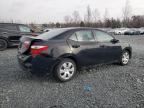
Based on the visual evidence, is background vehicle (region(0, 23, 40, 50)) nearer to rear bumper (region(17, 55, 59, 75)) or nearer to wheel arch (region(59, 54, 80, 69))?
wheel arch (region(59, 54, 80, 69))

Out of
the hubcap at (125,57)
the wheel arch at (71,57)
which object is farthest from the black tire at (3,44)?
the hubcap at (125,57)

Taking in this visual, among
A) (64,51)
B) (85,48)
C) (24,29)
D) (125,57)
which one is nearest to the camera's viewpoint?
(64,51)

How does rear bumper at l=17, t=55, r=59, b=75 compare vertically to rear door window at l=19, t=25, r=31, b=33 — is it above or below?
below

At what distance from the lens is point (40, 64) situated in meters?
4.34

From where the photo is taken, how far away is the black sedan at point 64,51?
435 cm

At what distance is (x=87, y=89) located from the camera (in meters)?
4.15

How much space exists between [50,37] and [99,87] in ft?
6.28

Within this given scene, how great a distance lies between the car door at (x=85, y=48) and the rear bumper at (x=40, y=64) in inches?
28.8

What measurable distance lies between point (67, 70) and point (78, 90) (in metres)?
0.80

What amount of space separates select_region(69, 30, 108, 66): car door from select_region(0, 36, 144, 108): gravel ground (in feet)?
1.67

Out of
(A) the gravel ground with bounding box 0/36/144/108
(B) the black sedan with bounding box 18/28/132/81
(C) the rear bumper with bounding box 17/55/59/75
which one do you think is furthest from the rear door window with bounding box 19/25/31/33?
(C) the rear bumper with bounding box 17/55/59/75

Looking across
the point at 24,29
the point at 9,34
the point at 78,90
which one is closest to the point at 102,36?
the point at 78,90

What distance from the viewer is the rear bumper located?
4324 millimetres

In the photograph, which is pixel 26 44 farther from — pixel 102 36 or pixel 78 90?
pixel 102 36
